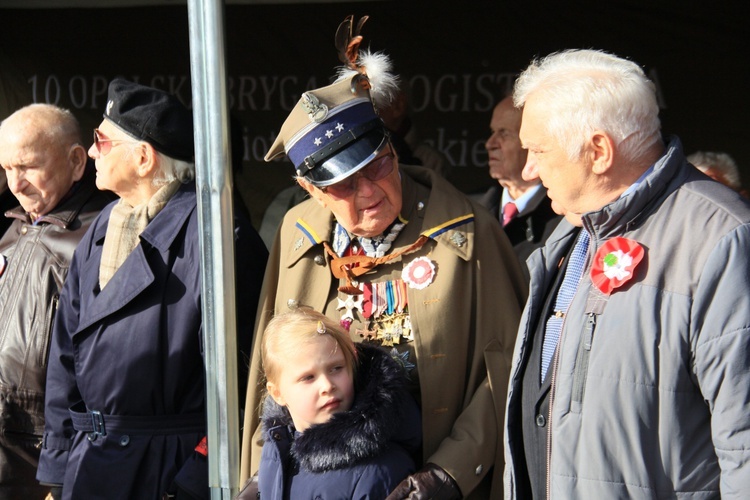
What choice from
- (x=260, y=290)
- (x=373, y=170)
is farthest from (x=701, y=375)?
(x=260, y=290)

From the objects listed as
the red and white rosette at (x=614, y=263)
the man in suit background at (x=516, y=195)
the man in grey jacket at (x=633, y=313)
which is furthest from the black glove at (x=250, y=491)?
the man in suit background at (x=516, y=195)

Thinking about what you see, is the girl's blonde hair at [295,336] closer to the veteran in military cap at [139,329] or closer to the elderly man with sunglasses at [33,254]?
the veteran in military cap at [139,329]

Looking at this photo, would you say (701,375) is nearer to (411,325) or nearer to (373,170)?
(411,325)

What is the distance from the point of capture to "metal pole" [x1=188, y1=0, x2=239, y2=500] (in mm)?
2713

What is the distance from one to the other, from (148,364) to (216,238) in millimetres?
557

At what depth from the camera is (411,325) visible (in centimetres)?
271

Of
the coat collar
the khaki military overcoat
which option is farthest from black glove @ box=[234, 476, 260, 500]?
the coat collar

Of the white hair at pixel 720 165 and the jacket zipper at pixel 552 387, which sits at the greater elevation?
the white hair at pixel 720 165

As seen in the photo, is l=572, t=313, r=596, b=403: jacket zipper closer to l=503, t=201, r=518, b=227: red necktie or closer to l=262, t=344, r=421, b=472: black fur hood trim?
l=262, t=344, r=421, b=472: black fur hood trim

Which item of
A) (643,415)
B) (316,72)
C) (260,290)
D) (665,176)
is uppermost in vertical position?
(316,72)

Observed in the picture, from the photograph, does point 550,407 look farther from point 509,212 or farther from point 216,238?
point 509,212

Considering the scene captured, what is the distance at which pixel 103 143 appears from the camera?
3.32 metres

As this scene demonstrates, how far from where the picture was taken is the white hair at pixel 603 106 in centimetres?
214

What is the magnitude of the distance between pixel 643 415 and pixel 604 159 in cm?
57
